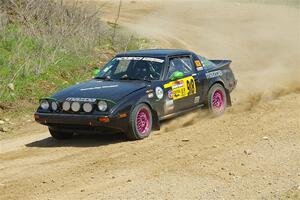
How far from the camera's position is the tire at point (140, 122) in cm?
948

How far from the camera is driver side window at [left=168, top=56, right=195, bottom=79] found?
1076 cm

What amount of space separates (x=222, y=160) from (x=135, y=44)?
44.5 feet

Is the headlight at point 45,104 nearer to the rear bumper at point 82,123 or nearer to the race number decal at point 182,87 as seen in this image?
the rear bumper at point 82,123

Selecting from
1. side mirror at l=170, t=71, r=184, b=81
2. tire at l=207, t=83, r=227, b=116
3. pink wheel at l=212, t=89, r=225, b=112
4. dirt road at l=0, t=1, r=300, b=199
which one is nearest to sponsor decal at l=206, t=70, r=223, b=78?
tire at l=207, t=83, r=227, b=116

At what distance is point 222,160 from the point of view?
799 centimetres

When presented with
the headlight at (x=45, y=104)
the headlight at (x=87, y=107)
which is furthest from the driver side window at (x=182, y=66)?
the headlight at (x=45, y=104)

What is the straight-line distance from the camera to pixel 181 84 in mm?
10734

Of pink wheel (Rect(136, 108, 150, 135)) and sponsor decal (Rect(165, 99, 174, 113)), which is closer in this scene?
pink wheel (Rect(136, 108, 150, 135))

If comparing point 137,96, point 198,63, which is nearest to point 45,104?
point 137,96

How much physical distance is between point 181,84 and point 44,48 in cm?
611

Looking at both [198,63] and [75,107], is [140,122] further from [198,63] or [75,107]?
[198,63]

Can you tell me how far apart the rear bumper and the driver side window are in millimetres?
1669

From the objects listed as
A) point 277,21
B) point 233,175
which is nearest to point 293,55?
point 277,21

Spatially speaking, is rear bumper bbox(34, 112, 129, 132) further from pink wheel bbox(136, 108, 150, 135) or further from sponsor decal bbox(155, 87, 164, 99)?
sponsor decal bbox(155, 87, 164, 99)
